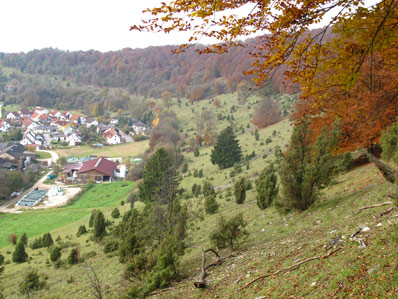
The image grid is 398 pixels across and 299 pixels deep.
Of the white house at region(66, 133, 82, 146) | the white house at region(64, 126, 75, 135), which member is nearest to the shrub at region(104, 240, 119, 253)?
the white house at region(66, 133, 82, 146)

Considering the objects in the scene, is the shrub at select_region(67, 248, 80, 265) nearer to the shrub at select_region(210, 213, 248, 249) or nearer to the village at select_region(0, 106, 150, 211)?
the shrub at select_region(210, 213, 248, 249)

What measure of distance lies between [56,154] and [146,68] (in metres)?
79.5

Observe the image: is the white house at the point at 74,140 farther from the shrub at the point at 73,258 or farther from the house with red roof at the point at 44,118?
the shrub at the point at 73,258

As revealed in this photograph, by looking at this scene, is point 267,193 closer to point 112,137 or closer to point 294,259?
point 294,259

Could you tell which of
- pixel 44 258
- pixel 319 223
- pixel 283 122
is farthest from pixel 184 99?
pixel 319 223

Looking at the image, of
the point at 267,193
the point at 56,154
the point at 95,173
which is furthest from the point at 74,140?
the point at 267,193

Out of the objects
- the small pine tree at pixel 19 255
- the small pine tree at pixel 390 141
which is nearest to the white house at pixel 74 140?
the small pine tree at pixel 19 255

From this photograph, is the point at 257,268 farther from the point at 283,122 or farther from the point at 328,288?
the point at 283,122

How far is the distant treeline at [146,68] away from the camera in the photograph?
92.2 metres

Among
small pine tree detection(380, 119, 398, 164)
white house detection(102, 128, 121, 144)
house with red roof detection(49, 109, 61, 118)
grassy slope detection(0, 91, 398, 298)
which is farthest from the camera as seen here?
house with red roof detection(49, 109, 61, 118)

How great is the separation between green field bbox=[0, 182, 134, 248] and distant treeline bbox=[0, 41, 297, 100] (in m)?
52.3

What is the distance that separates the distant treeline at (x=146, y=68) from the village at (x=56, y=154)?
2680 cm

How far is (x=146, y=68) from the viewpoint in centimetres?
13038

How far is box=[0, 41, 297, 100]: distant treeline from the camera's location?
302 ft
